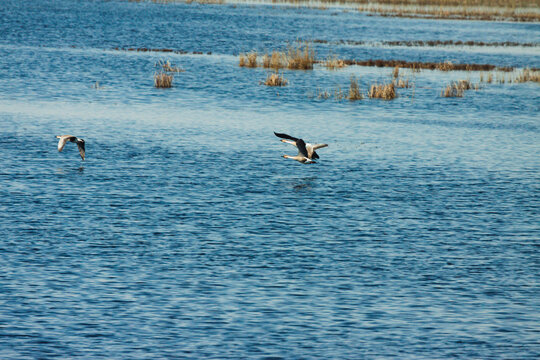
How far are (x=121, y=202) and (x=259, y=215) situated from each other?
333cm

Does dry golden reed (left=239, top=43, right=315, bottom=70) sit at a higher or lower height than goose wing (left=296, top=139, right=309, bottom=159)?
higher

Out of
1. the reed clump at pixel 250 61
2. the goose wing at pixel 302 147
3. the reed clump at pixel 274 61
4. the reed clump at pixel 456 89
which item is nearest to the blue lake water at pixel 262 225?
the reed clump at pixel 456 89

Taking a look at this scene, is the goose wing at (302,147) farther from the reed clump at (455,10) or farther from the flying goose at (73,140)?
the reed clump at (455,10)

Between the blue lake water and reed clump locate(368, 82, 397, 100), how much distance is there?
0.96 m

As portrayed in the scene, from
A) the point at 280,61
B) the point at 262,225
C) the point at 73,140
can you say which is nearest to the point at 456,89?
the point at 280,61

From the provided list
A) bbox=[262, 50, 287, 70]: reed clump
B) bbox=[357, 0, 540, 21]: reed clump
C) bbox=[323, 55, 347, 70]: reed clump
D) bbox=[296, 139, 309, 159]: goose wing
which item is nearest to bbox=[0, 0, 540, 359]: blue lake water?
bbox=[296, 139, 309, 159]: goose wing

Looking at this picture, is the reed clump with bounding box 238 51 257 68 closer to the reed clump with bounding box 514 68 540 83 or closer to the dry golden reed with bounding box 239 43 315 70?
the dry golden reed with bounding box 239 43 315 70

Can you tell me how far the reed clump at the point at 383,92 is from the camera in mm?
42188

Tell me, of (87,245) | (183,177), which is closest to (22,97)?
(183,177)

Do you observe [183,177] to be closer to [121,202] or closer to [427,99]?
[121,202]

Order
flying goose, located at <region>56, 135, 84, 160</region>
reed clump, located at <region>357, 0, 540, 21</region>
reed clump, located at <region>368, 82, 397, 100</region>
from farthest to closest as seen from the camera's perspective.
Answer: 1. reed clump, located at <region>357, 0, 540, 21</region>
2. reed clump, located at <region>368, 82, 397, 100</region>
3. flying goose, located at <region>56, 135, 84, 160</region>

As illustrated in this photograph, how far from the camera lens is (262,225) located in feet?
60.7

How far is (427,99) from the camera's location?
42688 mm

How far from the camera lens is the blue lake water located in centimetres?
1250
